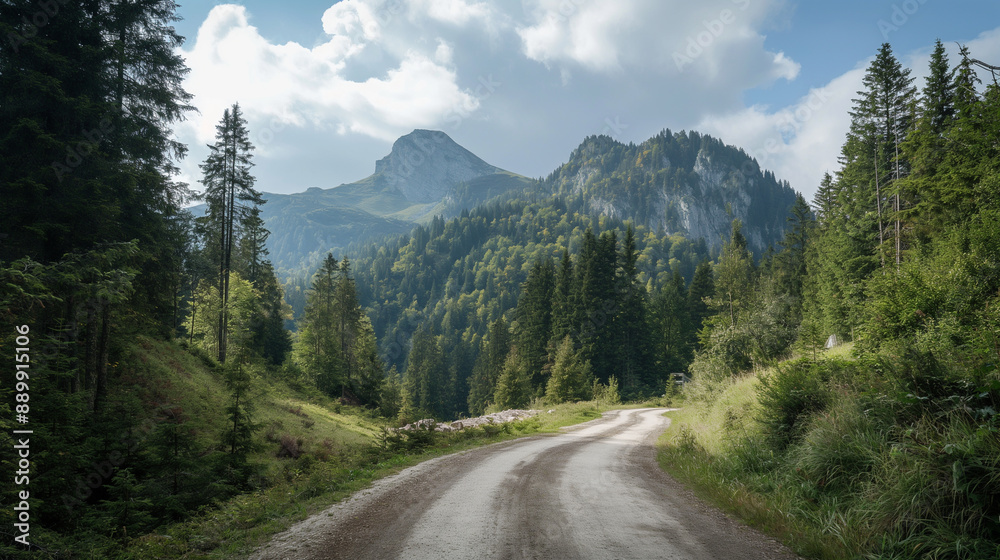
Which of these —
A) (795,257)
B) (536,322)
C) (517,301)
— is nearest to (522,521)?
(536,322)

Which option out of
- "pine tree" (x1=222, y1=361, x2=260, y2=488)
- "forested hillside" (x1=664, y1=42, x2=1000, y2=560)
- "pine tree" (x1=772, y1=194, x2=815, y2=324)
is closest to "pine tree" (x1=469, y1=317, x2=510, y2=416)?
"pine tree" (x1=772, y1=194, x2=815, y2=324)

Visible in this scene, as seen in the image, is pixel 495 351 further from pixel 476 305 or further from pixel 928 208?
pixel 476 305

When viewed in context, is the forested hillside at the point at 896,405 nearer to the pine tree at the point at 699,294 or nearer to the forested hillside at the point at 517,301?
the forested hillside at the point at 517,301

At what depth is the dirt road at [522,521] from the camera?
16.5 ft

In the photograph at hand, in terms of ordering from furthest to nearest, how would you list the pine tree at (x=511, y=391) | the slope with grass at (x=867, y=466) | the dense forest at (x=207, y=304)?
1. the pine tree at (x=511, y=391)
2. the dense forest at (x=207, y=304)
3. the slope with grass at (x=867, y=466)

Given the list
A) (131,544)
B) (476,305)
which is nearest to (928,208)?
(131,544)

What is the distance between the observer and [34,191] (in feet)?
35.3

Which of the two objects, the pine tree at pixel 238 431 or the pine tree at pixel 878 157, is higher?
the pine tree at pixel 878 157

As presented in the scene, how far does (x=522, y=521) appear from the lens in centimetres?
608

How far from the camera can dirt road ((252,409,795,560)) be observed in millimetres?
5023

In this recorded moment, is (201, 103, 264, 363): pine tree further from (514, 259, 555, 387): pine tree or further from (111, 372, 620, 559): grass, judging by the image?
(514, 259, 555, 387): pine tree

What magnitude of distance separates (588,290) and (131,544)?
164 ft

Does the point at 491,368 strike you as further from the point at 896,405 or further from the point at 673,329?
the point at 896,405

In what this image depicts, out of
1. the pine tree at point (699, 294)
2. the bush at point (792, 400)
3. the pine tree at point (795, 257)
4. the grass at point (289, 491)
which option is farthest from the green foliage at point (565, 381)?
the pine tree at point (699, 294)
